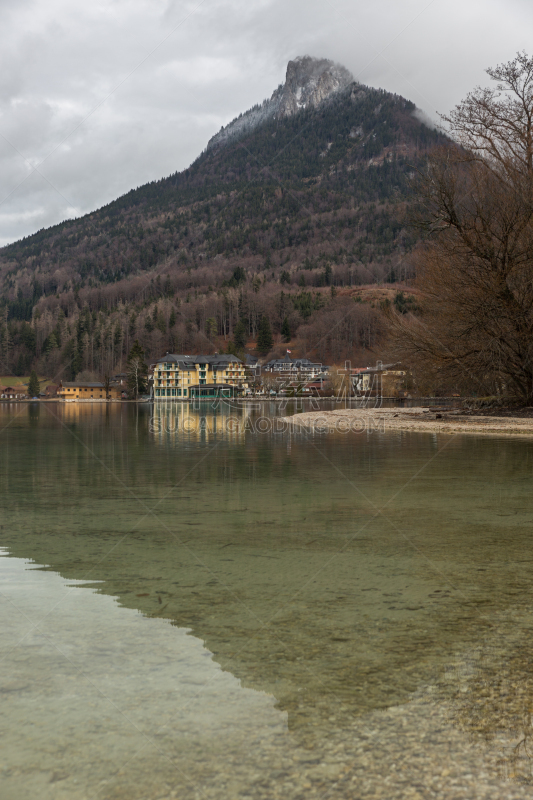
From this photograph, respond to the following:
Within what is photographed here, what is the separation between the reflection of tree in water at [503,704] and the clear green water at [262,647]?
0.04 feet

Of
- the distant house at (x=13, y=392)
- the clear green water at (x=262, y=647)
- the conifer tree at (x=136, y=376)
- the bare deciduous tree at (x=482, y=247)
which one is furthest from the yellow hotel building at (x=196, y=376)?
the clear green water at (x=262, y=647)

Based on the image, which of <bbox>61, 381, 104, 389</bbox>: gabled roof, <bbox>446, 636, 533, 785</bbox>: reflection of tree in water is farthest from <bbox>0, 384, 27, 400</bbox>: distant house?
<bbox>446, 636, 533, 785</bbox>: reflection of tree in water

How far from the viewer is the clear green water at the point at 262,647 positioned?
10.2 ft

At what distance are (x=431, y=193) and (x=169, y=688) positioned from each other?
3196 cm

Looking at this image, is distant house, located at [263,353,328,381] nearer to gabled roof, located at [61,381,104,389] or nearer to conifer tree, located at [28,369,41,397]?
gabled roof, located at [61,381,104,389]

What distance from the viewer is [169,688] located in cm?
388

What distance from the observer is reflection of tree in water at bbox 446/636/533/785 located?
3.15m

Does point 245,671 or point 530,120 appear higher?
point 530,120

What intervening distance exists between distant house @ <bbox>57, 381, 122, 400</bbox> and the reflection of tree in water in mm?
164366

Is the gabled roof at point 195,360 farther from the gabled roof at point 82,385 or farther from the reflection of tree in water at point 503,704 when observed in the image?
the reflection of tree in water at point 503,704

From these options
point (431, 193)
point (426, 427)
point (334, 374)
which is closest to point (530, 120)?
point (431, 193)

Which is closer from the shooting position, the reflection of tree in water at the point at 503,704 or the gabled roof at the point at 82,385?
the reflection of tree in water at the point at 503,704

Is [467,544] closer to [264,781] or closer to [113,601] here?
[113,601]

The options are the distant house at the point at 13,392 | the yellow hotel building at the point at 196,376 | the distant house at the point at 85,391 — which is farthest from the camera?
the distant house at the point at 13,392
